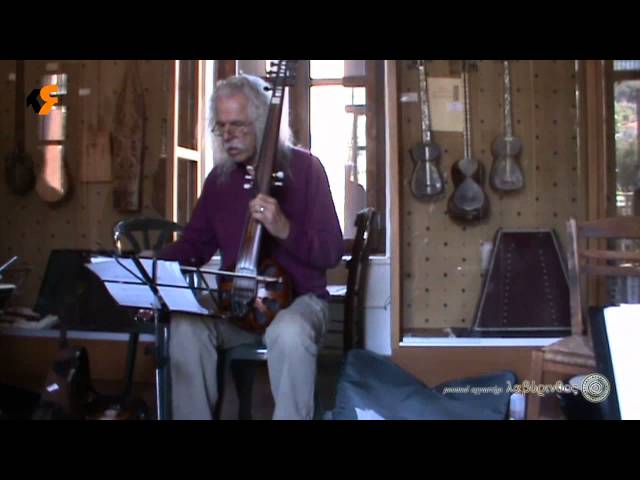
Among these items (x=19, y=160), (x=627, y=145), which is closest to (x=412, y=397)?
(x=627, y=145)

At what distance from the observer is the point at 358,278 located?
1423mm

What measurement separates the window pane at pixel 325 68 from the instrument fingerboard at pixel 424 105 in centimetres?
46

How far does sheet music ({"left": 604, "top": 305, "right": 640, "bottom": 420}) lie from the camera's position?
1055 mm

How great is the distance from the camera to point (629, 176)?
1438 mm

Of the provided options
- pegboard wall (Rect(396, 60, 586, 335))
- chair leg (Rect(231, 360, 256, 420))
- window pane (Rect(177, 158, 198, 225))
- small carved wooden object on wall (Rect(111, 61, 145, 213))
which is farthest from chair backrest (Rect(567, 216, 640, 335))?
small carved wooden object on wall (Rect(111, 61, 145, 213))

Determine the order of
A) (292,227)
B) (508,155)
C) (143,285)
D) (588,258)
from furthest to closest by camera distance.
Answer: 1. (508,155)
2. (588,258)
3. (292,227)
4. (143,285)

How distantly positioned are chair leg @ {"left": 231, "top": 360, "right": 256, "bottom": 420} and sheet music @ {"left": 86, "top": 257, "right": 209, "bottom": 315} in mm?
155

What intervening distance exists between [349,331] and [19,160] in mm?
763

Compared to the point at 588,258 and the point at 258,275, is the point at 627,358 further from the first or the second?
the point at 258,275

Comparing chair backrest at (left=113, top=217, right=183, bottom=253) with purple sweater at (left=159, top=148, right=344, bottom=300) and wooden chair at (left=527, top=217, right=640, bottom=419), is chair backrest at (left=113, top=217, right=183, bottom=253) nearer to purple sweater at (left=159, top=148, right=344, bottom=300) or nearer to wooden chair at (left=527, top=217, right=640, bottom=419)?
purple sweater at (left=159, top=148, right=344, bottom=300)

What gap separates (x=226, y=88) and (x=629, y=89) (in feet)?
3.05

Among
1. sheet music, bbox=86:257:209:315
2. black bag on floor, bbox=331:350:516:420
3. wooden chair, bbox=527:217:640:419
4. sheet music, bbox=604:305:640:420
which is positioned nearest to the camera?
sheet music, bbox=86:257:209:315

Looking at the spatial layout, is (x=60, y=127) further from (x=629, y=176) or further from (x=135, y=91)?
(x=629, y=176)
